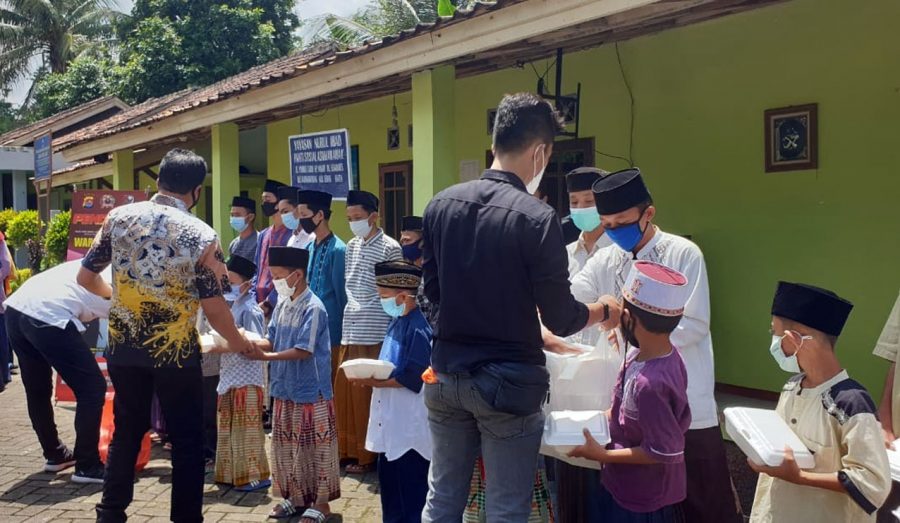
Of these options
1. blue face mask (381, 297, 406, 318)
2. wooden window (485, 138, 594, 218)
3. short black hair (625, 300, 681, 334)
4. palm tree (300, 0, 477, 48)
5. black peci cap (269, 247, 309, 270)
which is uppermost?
palm tree (300, 0, 477, 48)

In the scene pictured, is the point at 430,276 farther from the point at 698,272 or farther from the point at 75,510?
the point at 75,510

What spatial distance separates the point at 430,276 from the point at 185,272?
1.60 m

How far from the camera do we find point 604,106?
669 cm

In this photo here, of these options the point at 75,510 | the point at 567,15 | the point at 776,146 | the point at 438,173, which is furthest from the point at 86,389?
the point at 776,146

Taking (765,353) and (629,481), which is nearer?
(629,481)

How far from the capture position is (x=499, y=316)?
250cm

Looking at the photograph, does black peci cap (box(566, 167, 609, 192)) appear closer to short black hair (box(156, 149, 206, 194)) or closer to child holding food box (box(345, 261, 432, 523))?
child holding food box (box(345, 261, 432, 523))

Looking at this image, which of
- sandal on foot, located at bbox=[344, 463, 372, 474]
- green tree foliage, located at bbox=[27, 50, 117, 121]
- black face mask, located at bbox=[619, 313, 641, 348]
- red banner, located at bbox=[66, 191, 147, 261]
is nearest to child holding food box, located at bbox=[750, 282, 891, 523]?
black face mask, located at bbox=[619, 313, 641, 348]

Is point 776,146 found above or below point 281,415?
above

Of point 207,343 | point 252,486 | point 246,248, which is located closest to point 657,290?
point 207,343

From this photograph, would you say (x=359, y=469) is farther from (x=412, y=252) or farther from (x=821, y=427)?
(x=821, y=427)

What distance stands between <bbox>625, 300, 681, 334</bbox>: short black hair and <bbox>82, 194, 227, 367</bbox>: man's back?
7.18 feet

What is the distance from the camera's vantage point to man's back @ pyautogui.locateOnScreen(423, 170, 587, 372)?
8.13 ft

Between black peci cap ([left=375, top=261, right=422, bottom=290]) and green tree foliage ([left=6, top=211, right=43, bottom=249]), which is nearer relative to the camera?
black peci cap ([left=375, top=261, right=422, bottom=290])
